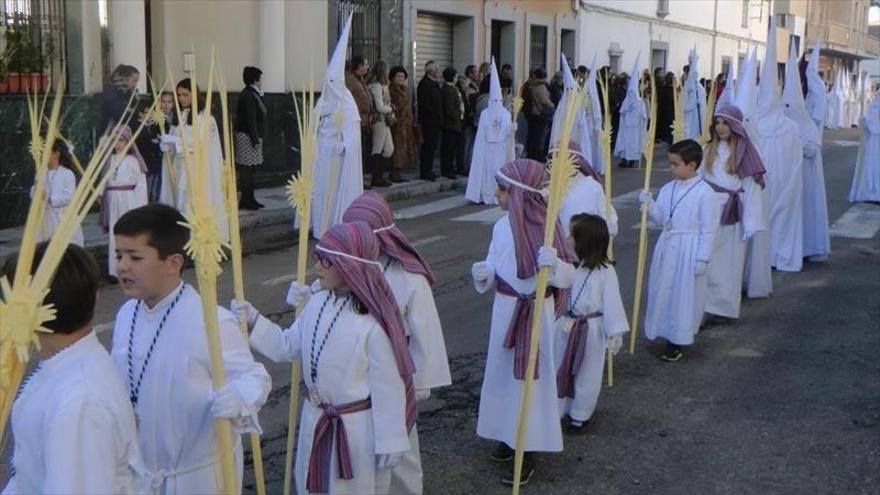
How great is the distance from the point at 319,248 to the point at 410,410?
72 cm

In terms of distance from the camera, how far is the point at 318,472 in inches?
159

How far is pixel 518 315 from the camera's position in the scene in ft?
17.1

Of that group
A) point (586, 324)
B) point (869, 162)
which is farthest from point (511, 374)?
point (869, 162)

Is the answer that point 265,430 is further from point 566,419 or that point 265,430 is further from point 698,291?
point 698,291

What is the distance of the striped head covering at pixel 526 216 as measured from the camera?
203 inches

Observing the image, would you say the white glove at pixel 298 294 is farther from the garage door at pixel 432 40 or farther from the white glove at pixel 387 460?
the garage door at pixel 432 40

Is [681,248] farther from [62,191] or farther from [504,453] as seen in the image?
[62,191]

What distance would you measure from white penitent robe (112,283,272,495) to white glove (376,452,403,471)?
68cm

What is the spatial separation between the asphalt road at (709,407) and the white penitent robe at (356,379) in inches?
50.6

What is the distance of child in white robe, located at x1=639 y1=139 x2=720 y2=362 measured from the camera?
7.29m

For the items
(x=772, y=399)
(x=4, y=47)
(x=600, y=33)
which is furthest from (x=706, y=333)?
(x=600, y=33)

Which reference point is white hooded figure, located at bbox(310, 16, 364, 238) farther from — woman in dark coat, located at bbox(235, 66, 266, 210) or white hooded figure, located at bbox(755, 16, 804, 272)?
white hooded figure, located at bbox(755, 16, 804, 272)

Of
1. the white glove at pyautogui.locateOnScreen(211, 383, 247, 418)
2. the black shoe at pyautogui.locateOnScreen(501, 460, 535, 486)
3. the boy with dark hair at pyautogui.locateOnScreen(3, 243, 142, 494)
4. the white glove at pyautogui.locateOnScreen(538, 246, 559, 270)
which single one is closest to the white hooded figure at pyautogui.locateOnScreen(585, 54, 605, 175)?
the black shoe at pyautogui.locateOnScreen(501, 460, 535, 486)

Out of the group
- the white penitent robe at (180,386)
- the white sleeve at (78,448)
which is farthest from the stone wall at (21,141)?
the white sleeve at (78,448)
